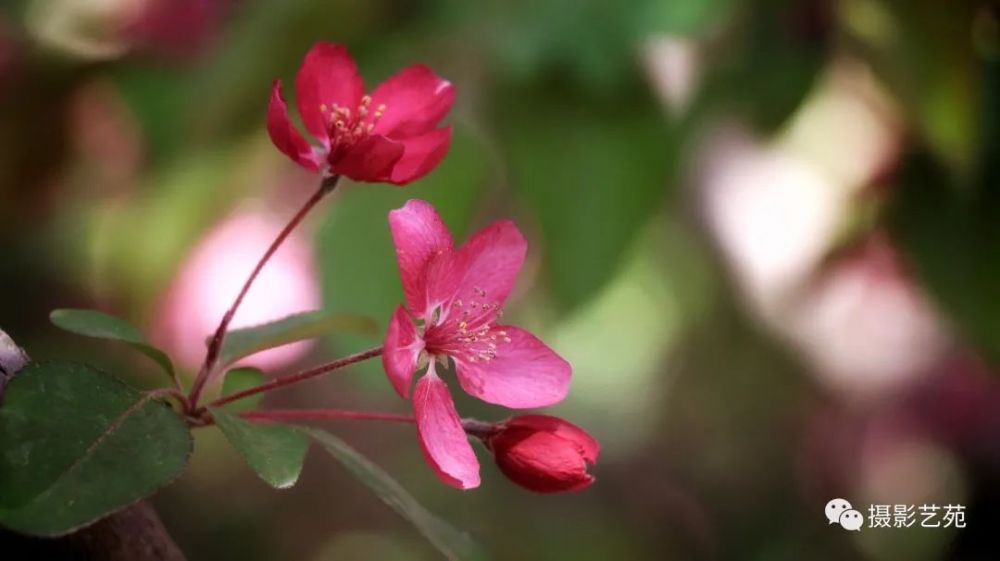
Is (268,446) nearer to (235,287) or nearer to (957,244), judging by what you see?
(957,244)

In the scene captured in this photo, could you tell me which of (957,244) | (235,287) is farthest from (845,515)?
(235,287)

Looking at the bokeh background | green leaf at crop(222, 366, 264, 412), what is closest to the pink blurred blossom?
the bokeh background

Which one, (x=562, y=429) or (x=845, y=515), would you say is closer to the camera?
(x=562, y=429)

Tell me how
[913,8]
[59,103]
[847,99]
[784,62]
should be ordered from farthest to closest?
1. [59,103]
2. [847,99]
3. [784,62]
4. [913,8]

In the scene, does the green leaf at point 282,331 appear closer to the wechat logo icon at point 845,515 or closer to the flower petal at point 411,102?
the flower petal at point 411,102

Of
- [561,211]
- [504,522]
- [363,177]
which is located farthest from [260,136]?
[504,522]

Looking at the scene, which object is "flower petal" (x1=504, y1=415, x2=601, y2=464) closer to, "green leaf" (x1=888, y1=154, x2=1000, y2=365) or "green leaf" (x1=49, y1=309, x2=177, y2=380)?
"green leaf" (x1=49, y1=309, x2=177, y2=380)

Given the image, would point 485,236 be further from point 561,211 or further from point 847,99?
point 847,99
